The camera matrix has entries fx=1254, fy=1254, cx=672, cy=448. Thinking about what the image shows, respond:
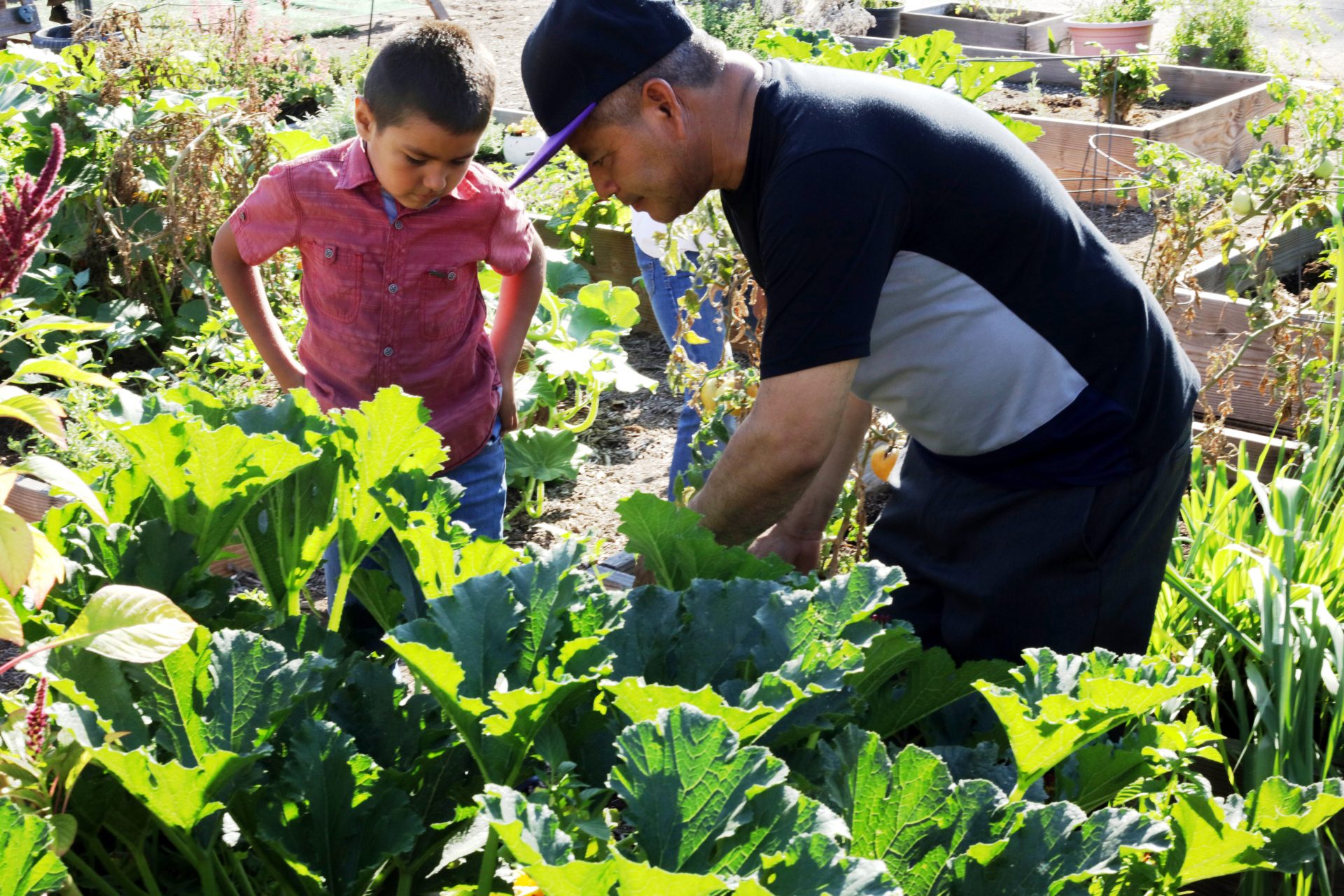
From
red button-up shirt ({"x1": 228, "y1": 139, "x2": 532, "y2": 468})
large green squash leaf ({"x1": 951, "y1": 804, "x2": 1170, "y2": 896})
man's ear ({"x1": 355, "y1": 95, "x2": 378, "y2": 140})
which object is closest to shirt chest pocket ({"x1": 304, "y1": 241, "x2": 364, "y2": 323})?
red button-up shirt ({"x1": 228, "y1": 139, "x2": 532, "y2": 468})

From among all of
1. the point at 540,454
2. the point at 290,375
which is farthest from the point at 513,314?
the point at 540,454

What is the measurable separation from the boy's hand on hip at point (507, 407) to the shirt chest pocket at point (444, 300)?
0.22 m

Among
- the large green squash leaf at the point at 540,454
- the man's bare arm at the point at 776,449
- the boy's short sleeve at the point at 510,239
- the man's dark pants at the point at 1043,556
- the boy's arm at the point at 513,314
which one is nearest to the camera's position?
the man's bare arm at the point at 776,449

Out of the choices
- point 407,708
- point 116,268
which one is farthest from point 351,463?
point 116,268

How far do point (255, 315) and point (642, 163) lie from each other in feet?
4.54

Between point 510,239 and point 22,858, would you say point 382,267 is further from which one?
point 22,858

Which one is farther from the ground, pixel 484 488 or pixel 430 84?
pixel 430 84

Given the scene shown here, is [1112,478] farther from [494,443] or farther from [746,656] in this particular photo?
[494,443]

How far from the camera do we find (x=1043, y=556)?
1.99m

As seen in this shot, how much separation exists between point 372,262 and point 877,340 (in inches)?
49.0

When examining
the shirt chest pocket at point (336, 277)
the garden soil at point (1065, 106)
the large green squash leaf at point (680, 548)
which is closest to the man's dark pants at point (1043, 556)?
the large green squash leaf at point (680, 548)

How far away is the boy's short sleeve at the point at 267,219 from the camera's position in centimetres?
266

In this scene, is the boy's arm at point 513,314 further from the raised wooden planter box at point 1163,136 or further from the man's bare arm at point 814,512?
the raised wooden planter box at point 1163,136

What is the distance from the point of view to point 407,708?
131 cm
